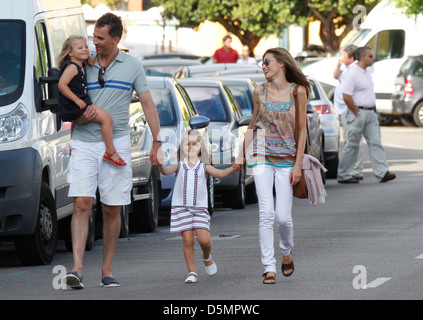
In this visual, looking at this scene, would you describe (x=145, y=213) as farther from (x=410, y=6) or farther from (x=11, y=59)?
(x=410, y=6)

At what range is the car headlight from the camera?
1061 cm

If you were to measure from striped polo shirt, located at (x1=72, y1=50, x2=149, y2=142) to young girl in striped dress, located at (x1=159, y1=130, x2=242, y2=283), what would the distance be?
52 centimetres

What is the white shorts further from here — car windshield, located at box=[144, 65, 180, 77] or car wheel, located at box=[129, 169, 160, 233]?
car windshield, located at box=[144, 65, 180, 77]

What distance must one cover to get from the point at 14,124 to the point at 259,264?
2.31 metres

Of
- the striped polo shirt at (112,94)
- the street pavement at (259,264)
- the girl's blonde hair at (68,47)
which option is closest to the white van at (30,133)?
the street pavement at (259,264)

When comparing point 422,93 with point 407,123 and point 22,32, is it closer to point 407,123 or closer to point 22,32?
point 407,123

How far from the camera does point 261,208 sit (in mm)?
9391

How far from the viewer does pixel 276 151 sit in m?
9.40

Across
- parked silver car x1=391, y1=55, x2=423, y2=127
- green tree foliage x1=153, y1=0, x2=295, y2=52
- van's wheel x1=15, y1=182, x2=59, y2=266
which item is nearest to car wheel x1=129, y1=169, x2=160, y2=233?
van's wheel x1=15, y1=182, x2=59, y2=266

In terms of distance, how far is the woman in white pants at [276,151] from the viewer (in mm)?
9359

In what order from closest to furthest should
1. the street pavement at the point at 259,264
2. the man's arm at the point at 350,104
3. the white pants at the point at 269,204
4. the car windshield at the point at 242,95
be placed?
the street pavement at the point at 259,264 → the white pants at the point at 269,204 → the man's arm at the point at 350,104 → the car windshield at the point at 242,95

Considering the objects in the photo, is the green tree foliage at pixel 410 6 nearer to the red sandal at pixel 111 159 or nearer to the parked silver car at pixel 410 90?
the parked silver car at pixel 410 90

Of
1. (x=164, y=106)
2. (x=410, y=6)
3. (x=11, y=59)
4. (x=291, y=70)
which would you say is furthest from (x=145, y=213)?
(x=410, y=6)
